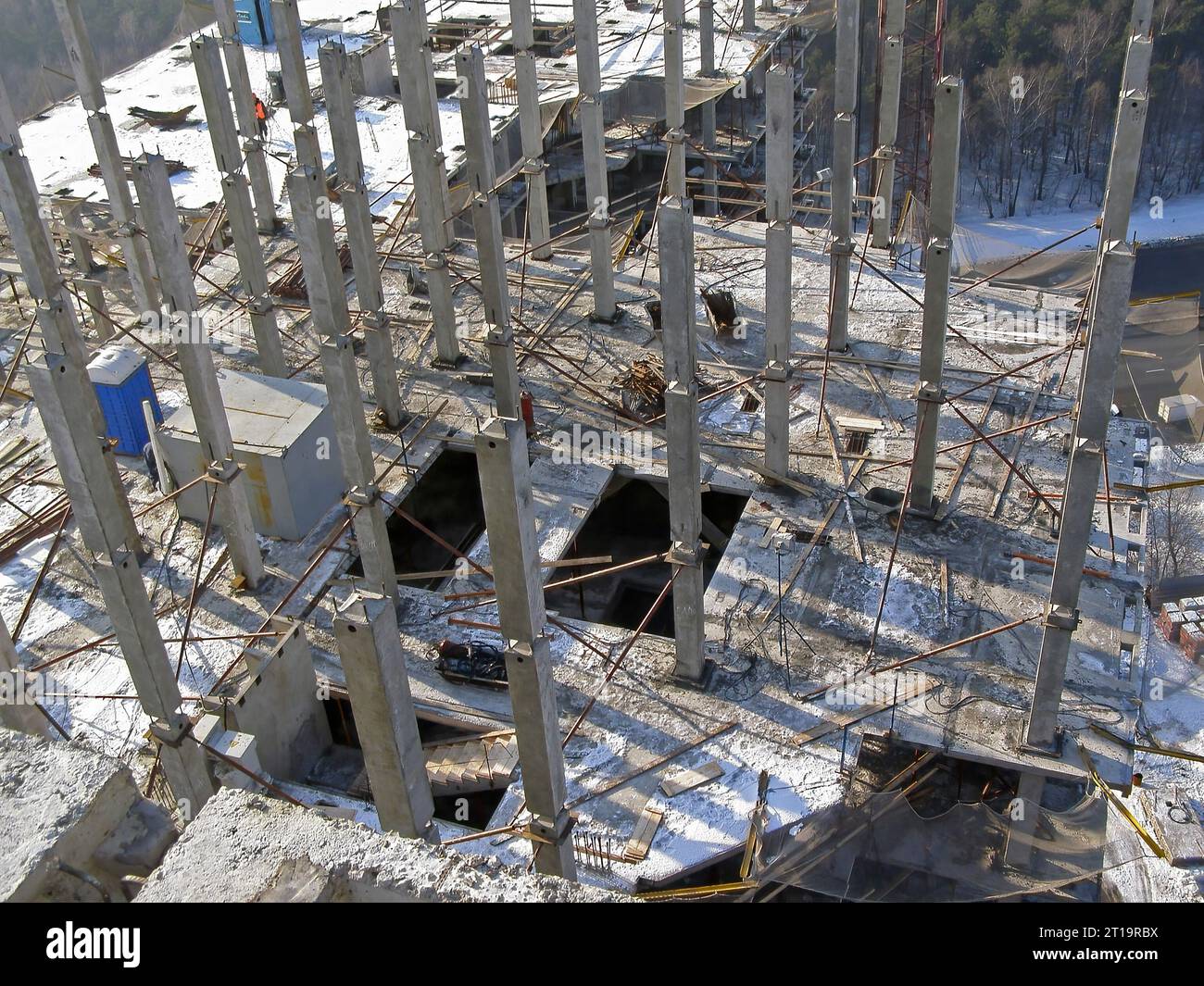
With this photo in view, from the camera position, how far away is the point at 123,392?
19.9 meters

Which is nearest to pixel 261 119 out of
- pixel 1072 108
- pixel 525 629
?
pixel 525 629

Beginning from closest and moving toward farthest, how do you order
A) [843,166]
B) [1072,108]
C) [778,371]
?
[778,371] < [843,166] < [1072,108]

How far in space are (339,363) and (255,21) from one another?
27.4 meters

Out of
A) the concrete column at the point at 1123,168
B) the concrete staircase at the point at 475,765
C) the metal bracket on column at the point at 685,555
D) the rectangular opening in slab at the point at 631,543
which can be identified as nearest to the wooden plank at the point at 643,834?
the concrete staircase at the point at 475,765

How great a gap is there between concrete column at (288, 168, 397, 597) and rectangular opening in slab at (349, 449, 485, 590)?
152 inches

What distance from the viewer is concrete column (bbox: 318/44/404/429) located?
61.8 ft

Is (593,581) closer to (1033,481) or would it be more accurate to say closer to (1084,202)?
(1033,481)

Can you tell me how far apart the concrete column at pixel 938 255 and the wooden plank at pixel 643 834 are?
6492 millimetres

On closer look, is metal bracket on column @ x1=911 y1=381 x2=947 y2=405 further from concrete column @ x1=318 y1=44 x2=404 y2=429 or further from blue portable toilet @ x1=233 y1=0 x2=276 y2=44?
blue portable toilet @ x1=233 y1=0 x2=276 y2=44

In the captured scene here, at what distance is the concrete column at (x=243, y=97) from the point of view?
958 inches

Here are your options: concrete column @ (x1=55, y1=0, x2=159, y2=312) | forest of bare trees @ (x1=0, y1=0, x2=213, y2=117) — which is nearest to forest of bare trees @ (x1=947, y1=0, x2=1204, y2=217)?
concrete column @ (x1=55, y1=0, x2=159, y2=312)

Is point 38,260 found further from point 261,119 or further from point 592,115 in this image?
point 261,119

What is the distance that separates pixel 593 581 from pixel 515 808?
22.4 feet

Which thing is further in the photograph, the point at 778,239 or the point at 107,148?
the point at 107,148
